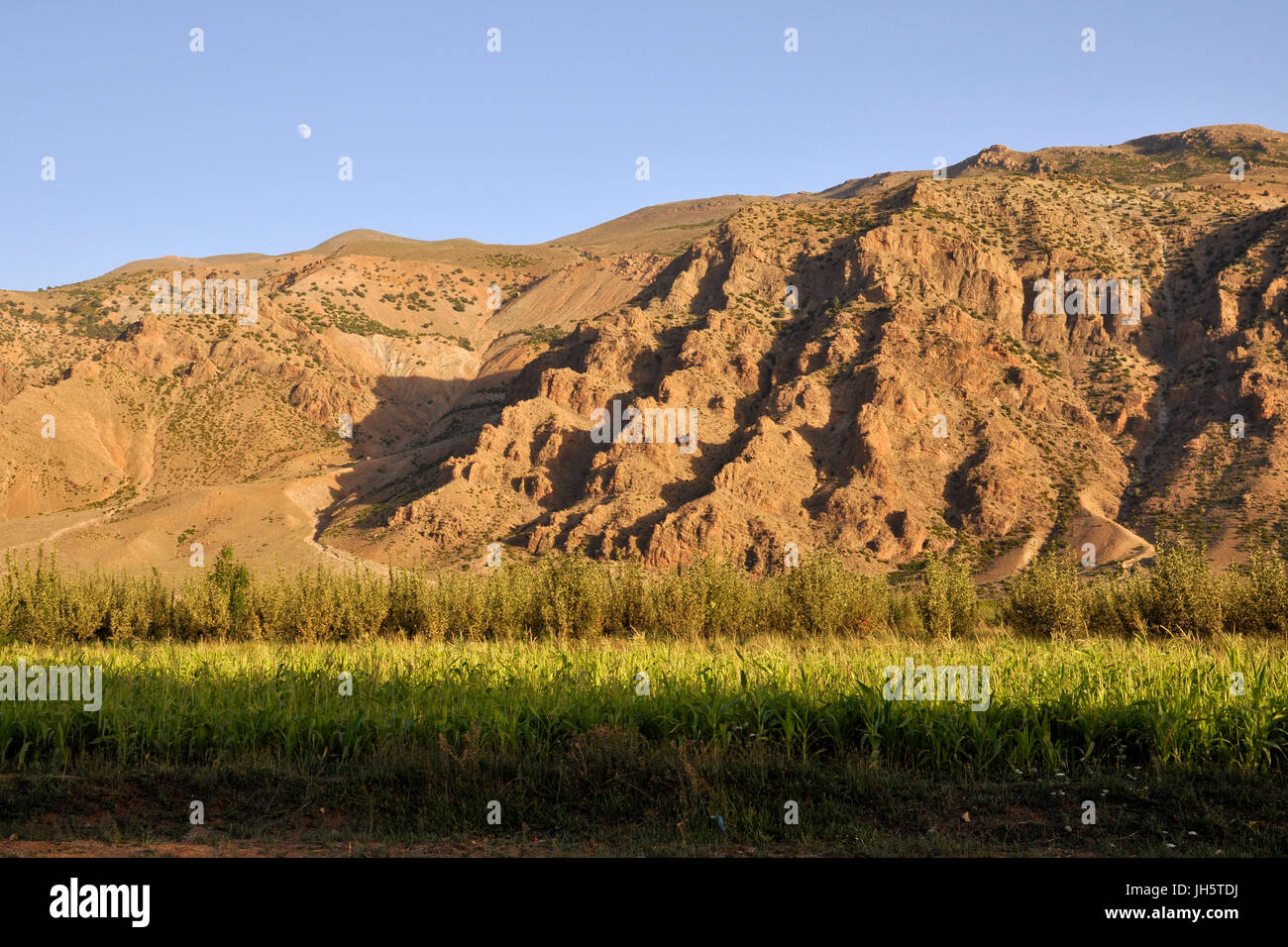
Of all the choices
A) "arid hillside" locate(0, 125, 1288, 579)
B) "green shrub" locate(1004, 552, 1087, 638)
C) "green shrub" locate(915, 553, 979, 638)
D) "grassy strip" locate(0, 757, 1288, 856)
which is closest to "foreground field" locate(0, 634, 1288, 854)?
"grassy strip" locate(0, 757, 1288, 856)

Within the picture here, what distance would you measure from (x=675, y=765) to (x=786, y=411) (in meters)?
51.4

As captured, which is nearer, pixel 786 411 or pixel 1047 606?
pixel 1047 606

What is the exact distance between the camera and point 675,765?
8.63 m

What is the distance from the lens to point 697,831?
7.83 m

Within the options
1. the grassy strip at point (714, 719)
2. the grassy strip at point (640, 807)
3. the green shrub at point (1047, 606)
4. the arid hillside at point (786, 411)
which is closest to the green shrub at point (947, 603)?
the green shrub at point (1047, 606)

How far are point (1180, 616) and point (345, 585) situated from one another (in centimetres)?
2315

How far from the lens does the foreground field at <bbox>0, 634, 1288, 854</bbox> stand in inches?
311

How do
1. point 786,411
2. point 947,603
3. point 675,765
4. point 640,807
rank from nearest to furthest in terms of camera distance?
point 640,807, point 675,765, point 947,603, point 786,411

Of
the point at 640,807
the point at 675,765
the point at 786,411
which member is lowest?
the point at 640,807

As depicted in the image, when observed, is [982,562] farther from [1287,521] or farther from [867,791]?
[867,791]

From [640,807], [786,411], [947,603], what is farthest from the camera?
[786,411]

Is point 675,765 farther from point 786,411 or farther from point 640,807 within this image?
point 786,411

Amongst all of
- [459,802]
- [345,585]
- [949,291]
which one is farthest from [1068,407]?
[459,802]

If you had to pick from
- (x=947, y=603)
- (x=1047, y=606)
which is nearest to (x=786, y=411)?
(x=947, y=603)
